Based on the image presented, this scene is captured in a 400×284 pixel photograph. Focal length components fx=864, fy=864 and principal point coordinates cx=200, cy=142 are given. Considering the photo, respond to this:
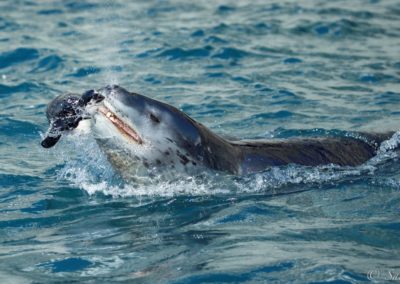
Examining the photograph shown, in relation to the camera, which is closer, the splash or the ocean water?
the ocean water

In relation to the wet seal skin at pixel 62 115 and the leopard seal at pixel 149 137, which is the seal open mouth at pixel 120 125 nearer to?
the leopard seal at pixel 149 137

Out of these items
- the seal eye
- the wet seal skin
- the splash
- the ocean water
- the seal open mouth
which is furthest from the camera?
the splash

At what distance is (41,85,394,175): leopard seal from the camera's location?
6965 mm

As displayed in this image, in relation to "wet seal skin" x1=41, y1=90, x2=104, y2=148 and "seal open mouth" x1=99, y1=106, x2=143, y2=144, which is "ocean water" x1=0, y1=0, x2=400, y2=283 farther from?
"seal open mouth" x1=99, y1=106, x2=143, y2=144

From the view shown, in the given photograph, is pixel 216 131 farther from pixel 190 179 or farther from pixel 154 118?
pixel 154 118

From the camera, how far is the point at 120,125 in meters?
6.97

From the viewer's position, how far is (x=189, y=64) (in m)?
13.1

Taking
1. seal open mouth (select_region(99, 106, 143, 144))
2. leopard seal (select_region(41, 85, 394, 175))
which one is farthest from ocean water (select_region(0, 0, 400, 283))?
seal open mouth (select_region(99, 106, 143, 144))

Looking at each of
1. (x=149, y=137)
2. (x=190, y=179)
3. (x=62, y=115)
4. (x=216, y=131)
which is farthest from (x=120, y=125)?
(x=216, y=131)

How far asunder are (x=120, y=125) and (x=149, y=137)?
0.88 ft

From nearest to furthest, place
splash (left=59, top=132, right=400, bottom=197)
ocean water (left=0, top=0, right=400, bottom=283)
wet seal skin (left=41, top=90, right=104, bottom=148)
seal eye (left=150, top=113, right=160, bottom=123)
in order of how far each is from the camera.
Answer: ocean water (left=0, top=0, right=400, bottom=283), seal eye (left=150, top=113, right=160, bottom=123), wet seal skin (left=41, top=90, right=104, bottom=148), splash (left=59, top=132, right=400, bottom=197)

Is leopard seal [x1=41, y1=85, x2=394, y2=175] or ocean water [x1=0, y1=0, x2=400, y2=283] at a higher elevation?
leopard seal [x1=41, y1=85, x2=394, y2=175]

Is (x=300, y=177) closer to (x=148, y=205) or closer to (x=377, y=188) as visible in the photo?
(x=377, y=188)

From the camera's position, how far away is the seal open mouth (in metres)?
6.93
